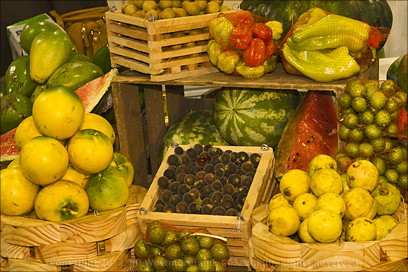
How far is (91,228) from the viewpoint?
2.12 m

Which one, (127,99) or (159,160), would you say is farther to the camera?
(159,160)

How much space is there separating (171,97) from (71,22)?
180cm

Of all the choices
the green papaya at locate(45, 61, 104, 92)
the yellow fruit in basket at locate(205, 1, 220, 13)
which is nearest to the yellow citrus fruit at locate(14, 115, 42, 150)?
the green papaya at locate(45, 61, 104, 92)

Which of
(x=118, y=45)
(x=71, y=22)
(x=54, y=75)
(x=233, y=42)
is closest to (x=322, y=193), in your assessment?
(x=233, y=42)

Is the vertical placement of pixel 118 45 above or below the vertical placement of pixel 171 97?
above

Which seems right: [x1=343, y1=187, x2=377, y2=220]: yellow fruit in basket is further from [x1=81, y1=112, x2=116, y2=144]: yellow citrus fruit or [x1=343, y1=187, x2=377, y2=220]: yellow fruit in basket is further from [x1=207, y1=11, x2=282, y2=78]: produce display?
[x1=81, y1=112, x2=116, y2=144]: yellow citrus fruit

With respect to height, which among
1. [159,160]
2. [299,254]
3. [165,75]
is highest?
[165,75]

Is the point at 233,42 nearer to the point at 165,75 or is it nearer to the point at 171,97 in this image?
the point at 165,75

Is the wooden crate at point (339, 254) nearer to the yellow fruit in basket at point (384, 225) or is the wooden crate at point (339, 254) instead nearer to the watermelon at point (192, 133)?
the yellow fruit in basket at point (384, 225)

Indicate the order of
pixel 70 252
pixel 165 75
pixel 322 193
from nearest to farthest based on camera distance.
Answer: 1. pixel 322 193
2. pixel 70 252
3. pixel 165 75

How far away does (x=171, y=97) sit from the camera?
3.21 metres

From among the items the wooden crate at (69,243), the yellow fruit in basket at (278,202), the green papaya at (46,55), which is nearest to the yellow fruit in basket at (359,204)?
the yellow fruit in basket at (278,202)

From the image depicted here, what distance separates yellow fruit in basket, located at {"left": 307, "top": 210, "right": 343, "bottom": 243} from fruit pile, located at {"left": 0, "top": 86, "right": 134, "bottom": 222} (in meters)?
0.91

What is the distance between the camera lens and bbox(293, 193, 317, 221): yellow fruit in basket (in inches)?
76.5
